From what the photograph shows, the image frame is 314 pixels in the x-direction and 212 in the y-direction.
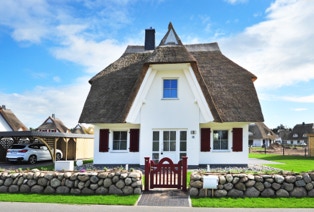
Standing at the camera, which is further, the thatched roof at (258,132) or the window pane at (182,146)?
the thatched roof at (258,132)

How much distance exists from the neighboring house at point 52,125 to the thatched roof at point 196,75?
3289cm

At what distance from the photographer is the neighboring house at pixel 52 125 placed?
49.6 metres

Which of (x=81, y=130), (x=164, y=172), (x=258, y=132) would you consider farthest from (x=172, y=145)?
(x=258, y=132)

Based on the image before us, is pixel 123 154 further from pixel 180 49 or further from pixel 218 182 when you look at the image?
pixel 218 182

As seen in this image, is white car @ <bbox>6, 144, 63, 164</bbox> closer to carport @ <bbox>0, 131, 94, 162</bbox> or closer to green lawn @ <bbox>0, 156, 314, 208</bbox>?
carport @ <bbox>0, 131, 94, 162</bbox>

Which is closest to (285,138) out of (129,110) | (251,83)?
(251,83)

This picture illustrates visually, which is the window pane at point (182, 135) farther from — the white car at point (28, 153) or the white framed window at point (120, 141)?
the white car at point (28, 153)

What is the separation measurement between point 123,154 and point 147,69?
556 centimetres

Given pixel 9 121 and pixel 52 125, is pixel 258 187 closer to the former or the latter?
pixel 9 121

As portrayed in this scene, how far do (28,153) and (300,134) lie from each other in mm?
79710

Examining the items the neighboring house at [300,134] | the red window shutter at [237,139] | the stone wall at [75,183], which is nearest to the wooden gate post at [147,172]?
the stone wall at [75,183]

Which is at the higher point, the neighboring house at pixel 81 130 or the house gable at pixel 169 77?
the house gable at pixel 169 77

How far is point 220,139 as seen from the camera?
1764 centimetres

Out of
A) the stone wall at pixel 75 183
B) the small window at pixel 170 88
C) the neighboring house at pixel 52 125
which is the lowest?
the stone wall at pixel 75 183
